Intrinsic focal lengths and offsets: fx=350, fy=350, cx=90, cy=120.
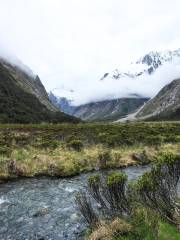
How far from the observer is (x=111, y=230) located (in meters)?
16.2

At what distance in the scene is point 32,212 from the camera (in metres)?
22.5

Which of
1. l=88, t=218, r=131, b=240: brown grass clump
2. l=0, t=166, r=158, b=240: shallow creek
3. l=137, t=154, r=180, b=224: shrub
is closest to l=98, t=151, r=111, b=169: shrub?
l=0, t=166, r=158, b=240: shallow creek

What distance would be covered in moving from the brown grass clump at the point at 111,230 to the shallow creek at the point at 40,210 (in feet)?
7.46

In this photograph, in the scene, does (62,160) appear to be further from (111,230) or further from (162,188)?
(111,230)

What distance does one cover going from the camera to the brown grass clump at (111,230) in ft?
52.0

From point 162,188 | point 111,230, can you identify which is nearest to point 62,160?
point 162,188

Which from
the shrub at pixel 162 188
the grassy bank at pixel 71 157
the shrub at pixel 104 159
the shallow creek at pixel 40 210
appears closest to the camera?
the shrub at pixel 162 188

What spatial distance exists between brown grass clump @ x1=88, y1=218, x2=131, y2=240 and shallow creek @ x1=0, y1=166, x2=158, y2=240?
2.27 metres

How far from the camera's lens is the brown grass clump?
52.0 ft

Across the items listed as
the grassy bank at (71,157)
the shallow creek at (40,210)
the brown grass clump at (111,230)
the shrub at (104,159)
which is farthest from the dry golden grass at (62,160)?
the brown grass clump at (111,230)

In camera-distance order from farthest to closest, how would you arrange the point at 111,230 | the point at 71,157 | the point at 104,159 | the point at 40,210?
the point at 71,157 < the point at 104,159 < the point at 40,210 < the point at 111,230

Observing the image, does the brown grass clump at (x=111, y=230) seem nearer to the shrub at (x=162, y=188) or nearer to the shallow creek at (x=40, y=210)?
the shrub at (x=162, y=188)

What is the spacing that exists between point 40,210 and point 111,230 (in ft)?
25.6

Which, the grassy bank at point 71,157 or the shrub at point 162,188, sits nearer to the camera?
the shrub at point 162,188
